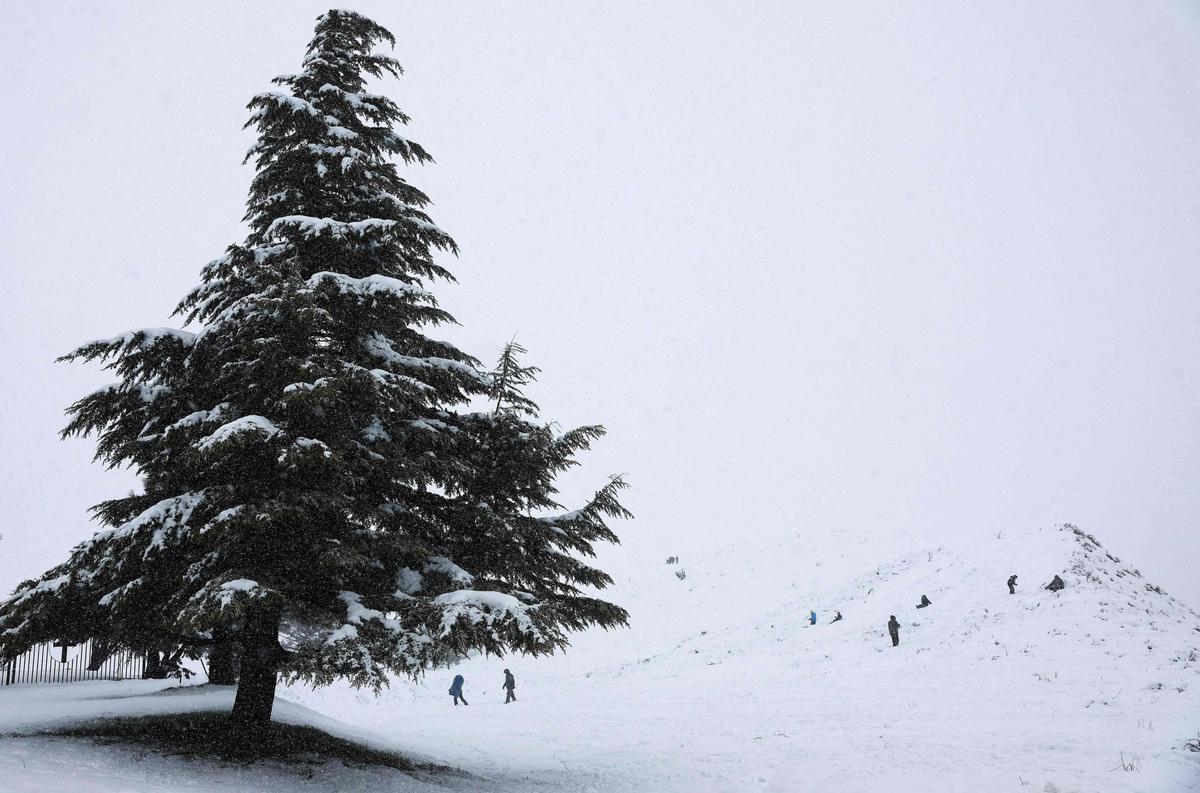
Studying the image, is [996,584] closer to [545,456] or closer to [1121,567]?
[1121,567]

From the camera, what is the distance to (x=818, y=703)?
Answer: 1958cm

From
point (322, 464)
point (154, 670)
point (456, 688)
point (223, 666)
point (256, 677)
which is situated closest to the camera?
A: point (322, 464)

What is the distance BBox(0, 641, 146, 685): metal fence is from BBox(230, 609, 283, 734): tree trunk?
10.7m

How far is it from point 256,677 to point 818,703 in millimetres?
15192

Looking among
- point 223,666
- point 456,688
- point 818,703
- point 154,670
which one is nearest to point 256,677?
point 223,666

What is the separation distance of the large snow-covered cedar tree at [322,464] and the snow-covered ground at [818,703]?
71.1 inches

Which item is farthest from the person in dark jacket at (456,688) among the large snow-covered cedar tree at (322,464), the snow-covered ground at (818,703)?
the large snow-covered cedar tree at (322,464)

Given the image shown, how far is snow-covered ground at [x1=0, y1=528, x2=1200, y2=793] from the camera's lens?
11169mm

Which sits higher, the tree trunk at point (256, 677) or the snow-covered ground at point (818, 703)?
the tree trunk at point (256, 677)

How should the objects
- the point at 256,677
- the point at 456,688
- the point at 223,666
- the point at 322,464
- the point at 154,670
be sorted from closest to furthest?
the point at 322,464 → the point at 256,677 → the point at 223,666 → the point at 154,670 → the point at 456,688

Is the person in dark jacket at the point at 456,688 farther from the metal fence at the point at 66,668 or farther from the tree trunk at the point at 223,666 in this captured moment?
the tree trunk at the point at 223,666

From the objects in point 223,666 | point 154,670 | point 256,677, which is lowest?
point 154,670

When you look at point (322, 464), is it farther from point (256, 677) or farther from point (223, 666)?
point (223, 666)

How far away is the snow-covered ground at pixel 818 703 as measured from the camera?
11169 millimetres
